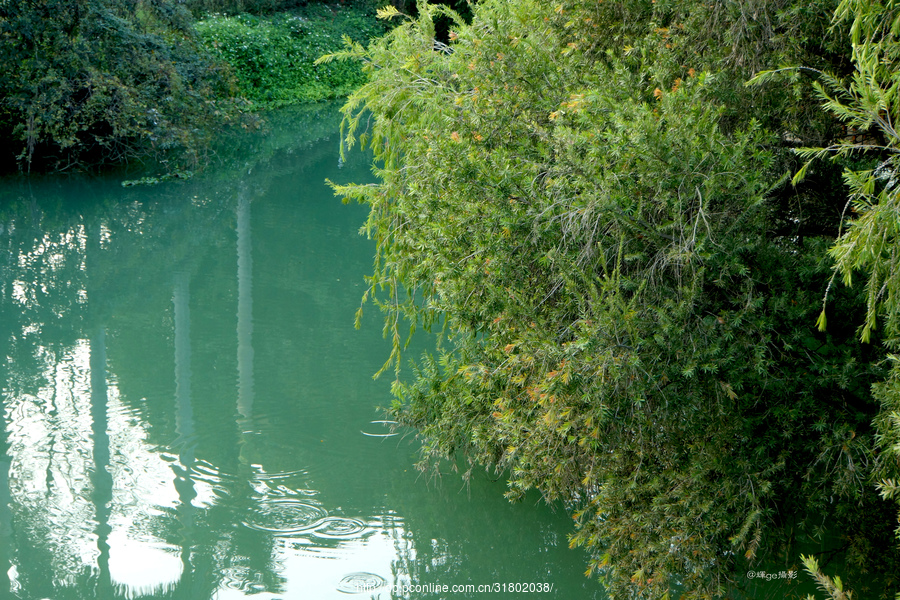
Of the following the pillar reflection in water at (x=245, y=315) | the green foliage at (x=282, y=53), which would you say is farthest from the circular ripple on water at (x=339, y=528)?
the green foliage at (x=282, y=53)

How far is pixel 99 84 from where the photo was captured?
1476 centimetres

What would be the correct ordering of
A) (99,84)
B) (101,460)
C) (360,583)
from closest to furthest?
(360,583), (101,460), (99,84)

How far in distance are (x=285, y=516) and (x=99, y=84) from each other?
11.6 meters

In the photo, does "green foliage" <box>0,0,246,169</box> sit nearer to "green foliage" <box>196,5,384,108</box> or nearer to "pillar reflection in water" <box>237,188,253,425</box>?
"pillar reflection in water" <box>237,188,253,425</box>

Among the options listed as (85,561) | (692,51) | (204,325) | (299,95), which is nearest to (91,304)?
(204,325)

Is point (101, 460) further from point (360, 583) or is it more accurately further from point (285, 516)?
point (360, 583)

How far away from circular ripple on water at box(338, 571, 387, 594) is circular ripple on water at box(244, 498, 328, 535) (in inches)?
23.0

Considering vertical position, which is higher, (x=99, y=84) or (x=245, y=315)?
(x=99, y=84)

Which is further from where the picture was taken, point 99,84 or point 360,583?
point 99,84

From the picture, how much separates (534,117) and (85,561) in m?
3.84

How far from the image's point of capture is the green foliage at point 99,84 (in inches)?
569

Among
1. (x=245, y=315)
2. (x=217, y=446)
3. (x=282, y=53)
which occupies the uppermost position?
(x=282, y=53)

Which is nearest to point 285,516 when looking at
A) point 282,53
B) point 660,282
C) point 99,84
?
point 660,282

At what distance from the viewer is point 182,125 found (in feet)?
53.0
